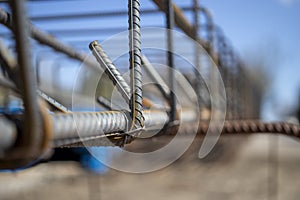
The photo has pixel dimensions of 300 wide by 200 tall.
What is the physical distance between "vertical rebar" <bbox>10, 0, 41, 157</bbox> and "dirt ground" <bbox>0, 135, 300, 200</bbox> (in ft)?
21.3

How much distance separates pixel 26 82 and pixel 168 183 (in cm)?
837

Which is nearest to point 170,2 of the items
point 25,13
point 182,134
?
point 182,134

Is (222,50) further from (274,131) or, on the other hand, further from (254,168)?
(254,168)

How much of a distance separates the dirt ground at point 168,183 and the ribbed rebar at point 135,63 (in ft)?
19.6

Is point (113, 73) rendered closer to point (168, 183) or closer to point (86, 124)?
point (86, 124)

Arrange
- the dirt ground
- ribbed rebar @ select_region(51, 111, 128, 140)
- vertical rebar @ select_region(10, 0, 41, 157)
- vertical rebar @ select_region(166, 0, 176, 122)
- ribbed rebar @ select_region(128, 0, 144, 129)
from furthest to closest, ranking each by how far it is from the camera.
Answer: the dirt ground → vertical rebar @ select_region(166, 0, 176, 122) → ribbed rebar @ select_region(128, 0, 144, 129) → ribbed rebar @ select_region(51, 111, 128, 140) → vertical rebar @ select_region(10, 0, 41, 157)

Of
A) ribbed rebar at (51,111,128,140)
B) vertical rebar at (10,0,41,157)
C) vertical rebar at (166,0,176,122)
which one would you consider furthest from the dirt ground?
vertical rebar at (10,0,41,157)

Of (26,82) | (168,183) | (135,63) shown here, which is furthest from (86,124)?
(168,183)

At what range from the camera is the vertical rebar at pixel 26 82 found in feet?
2.76

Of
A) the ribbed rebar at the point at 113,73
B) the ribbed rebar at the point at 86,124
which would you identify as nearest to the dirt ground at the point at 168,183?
the ribbed rebar at the point at 113,73

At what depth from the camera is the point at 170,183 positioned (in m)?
9.05

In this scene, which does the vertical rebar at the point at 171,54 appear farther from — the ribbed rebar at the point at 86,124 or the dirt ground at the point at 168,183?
the dirt ground at the point at 168,183

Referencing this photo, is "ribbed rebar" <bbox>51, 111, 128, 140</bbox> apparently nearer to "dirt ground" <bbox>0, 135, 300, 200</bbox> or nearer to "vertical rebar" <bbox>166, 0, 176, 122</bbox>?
"vertical rebar" <bbox>166, 0, 176, 122</bbox>

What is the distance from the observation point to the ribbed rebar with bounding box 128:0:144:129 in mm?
1431
